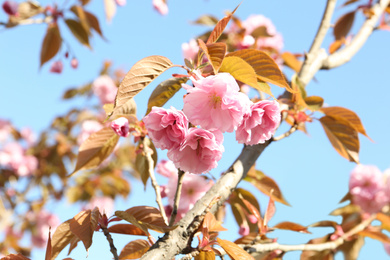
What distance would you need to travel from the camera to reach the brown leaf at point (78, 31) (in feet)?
6.56

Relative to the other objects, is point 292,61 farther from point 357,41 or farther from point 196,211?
point 196,211

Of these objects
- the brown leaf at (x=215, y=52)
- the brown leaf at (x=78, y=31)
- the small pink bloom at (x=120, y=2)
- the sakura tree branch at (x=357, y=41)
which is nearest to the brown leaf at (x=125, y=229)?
the brown leaf at (x=215, y=52)

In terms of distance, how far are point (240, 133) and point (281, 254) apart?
58 centimetres

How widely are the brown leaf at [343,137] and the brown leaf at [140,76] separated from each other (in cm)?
68

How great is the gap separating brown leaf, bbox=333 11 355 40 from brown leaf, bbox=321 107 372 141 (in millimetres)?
1060

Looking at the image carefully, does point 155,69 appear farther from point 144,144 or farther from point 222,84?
point 144,144

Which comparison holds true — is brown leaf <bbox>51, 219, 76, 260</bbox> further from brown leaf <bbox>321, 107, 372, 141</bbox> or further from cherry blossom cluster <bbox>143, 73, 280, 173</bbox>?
brown leaf <bbox>321, 107, 372, 141</bbox>

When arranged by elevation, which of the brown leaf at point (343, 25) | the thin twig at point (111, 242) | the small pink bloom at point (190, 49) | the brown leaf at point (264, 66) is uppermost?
the brown leaf at point (343, 25)

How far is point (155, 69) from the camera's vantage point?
29.5 inches

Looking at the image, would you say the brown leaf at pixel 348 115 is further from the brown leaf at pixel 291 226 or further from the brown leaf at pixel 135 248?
the brown leaf at pixel 135 248

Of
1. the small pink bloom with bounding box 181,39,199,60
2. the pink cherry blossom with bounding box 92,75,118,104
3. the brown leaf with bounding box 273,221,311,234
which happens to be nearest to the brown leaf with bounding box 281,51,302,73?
the small pink bloom with bounding box 181,39,199,60

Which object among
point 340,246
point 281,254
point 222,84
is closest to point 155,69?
point 222,84

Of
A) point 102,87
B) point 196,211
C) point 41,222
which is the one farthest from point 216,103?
point 41,222

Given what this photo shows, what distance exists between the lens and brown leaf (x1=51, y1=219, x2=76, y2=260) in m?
0.77
